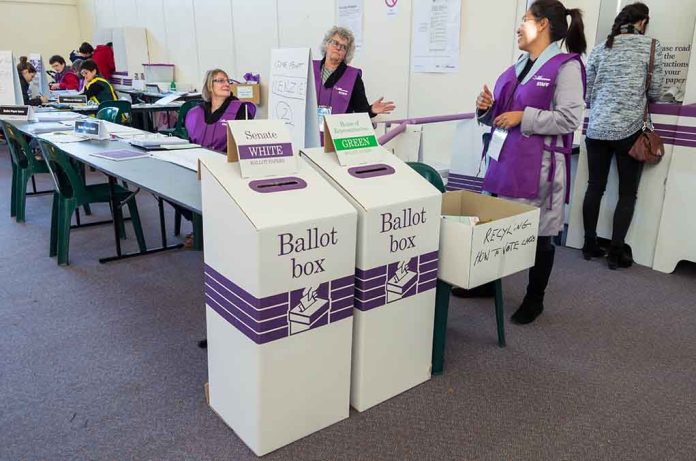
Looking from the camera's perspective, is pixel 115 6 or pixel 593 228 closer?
pixel 593 228

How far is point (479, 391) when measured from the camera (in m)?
2.05

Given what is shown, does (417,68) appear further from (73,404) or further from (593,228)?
(73,404)

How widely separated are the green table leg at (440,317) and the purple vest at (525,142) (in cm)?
58

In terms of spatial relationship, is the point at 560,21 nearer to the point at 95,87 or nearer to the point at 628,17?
the point at 628,17

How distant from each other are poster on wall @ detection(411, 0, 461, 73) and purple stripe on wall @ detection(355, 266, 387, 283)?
2905 millimetres

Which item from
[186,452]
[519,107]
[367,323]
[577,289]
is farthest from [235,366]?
[577,289]

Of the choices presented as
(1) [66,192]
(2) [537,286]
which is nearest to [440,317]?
(2) [537,286]

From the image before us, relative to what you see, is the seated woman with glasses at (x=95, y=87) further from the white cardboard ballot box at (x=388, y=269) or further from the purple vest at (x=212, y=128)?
the white cardboard ballot box at (x=388, y=269)

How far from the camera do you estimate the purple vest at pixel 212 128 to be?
3299 millimetres

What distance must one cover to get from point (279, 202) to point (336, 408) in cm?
71

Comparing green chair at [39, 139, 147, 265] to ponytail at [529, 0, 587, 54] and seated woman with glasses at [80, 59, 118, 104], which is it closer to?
ponytail at [529, 0, 587, 54]

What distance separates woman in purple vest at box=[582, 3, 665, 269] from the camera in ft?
10.3

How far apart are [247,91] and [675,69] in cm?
413

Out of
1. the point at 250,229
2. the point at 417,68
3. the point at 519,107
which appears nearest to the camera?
the point at 250,229
